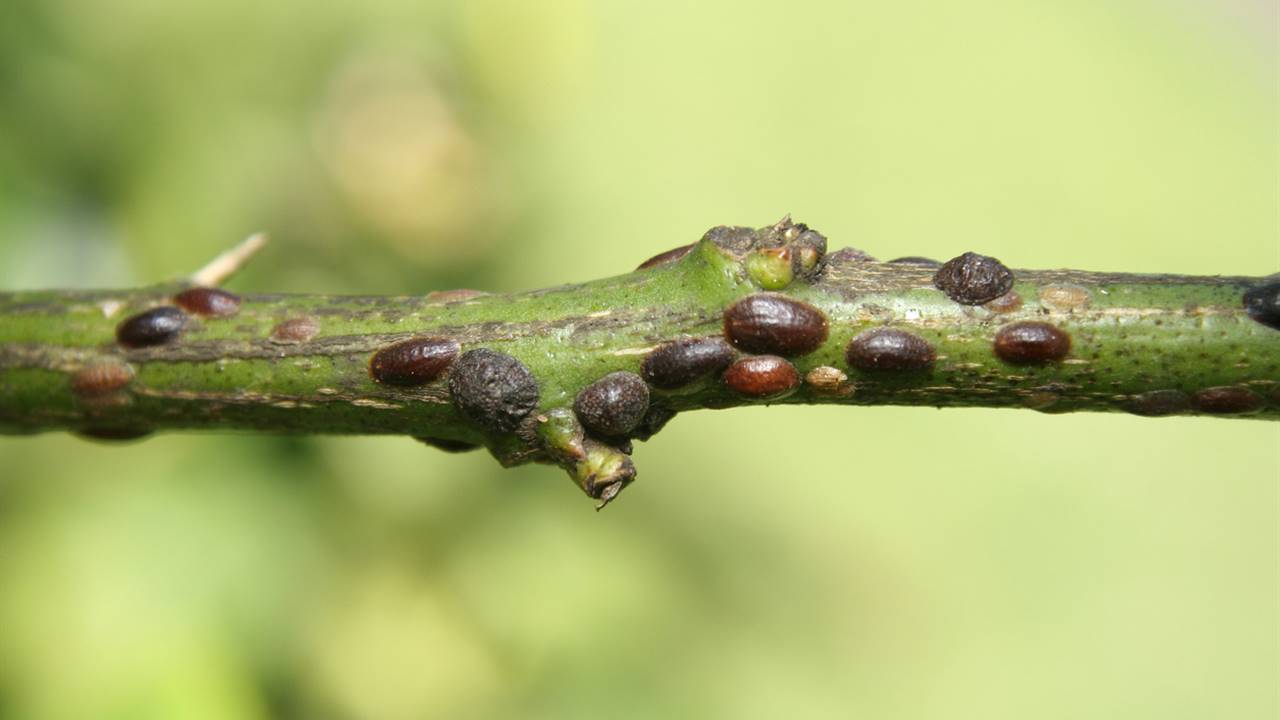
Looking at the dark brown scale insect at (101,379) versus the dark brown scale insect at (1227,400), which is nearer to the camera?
the dark brown scale insect at (1227,400)

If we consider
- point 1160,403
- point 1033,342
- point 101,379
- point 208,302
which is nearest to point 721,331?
point 1033,342

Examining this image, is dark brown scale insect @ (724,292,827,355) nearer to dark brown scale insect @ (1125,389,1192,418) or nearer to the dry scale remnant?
the dry scale remnant

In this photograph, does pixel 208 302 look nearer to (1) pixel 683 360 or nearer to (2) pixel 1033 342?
(1) pixel 683 360

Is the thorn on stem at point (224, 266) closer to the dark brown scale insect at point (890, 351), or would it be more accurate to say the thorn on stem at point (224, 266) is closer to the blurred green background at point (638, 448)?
the dark brown scale insect at point (890, 351)

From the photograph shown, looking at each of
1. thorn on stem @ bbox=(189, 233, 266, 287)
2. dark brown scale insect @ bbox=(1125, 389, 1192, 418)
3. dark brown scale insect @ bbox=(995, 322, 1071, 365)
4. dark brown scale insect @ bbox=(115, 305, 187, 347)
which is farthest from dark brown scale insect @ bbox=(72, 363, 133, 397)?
dark brown scale insect @ bbox=(1125, 389, 1192, 418)

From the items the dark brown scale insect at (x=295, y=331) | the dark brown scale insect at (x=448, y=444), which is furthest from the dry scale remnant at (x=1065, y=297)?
the dark brown scale insect at (x=295, y=331)
